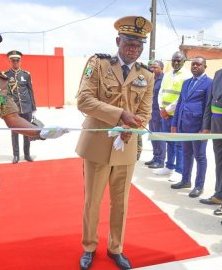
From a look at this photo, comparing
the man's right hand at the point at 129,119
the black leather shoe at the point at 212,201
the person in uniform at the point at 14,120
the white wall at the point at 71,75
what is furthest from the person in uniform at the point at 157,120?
the white wall at the point at 71,75

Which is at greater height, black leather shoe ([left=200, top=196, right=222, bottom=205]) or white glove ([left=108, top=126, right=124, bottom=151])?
white glove ([left=108, top=126, right=124, bottom=151])

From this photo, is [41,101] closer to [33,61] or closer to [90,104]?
[33,61]

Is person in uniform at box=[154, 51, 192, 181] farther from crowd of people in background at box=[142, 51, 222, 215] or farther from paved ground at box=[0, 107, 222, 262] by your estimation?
paved ground at box=[0, 107, 222, 262]

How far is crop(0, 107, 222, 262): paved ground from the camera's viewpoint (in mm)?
3457

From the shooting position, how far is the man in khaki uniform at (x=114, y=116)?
241 centimetres

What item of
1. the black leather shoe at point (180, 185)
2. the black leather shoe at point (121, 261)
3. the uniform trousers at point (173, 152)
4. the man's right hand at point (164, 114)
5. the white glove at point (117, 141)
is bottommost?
the black leather shoe at point (180, 185)

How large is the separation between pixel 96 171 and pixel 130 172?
0.26m

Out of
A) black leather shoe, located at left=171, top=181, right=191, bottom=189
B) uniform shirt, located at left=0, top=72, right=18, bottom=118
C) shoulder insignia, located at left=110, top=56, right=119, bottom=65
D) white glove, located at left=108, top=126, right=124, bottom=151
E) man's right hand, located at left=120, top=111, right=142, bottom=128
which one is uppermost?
shoulder insignia, located at left=110, top=56, right=119, bottom=65

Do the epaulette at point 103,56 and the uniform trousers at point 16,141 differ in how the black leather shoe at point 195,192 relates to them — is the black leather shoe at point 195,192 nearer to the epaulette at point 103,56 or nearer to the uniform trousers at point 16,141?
the epaulette at point 103,56

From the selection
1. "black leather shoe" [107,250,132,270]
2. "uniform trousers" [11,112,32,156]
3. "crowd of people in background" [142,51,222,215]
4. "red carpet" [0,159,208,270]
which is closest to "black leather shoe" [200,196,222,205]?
"crowd of people in background" [142,51,222,215]

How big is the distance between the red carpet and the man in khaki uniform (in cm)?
25

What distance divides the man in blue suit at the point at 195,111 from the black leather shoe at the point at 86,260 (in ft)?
6.89

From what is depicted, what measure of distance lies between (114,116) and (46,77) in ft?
41.2

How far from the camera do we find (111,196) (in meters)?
2.71
